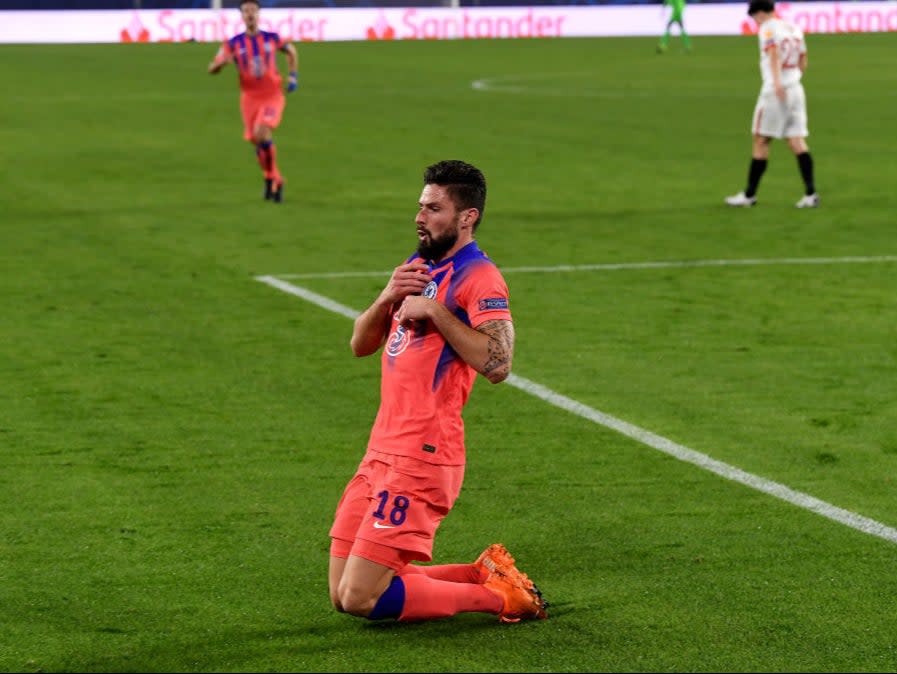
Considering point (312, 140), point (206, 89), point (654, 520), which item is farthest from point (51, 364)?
point (206, 89)

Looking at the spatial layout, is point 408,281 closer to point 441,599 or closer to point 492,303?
point 492,303

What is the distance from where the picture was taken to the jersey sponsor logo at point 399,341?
6250mm

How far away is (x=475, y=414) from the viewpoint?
962cm

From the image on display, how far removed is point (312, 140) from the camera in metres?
25.3

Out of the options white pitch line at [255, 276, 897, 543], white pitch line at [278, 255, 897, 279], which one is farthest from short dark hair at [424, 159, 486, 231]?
white pitch line at [278, 255, 897, 279]

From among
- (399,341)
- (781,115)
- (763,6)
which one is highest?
(763,6)

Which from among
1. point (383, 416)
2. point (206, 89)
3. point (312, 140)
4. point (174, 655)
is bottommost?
point (174, 655)

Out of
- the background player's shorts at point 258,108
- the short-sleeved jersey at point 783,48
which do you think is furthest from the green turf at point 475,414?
the short-sleeved jersey at point 783,48

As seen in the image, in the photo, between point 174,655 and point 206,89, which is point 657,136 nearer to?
point 206,89

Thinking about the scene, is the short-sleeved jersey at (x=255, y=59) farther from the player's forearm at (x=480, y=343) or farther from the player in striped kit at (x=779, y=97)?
the player's forearm at (x=480, y=343)

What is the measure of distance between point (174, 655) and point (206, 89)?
97.2ft

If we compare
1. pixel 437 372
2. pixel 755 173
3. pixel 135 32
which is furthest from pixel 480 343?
pixel 135 32

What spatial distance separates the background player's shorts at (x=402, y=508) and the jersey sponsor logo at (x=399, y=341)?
1.15 ft

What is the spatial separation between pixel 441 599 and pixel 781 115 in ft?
40.5
